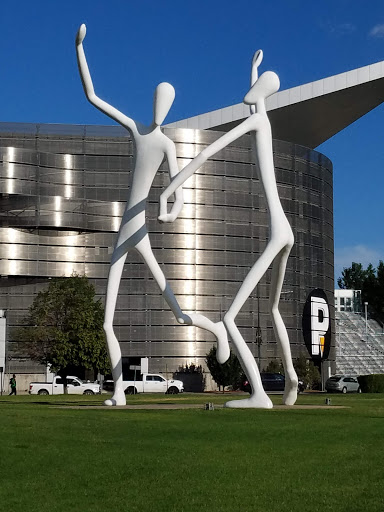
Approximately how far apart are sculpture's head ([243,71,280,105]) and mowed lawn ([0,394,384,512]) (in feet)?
23.8

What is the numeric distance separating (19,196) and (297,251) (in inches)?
885

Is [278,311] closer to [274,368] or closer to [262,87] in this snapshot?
[262,87]

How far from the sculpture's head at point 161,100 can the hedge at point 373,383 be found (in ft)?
88.5

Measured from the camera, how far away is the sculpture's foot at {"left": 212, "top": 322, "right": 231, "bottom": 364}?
17.8 metres

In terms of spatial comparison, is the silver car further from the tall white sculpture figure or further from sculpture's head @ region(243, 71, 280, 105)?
sculpture's head @ region(243, 71, 280, 105)

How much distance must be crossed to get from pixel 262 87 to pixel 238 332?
5132 mm

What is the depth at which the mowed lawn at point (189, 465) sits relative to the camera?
7.29 metres

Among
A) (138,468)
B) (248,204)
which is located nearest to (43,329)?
(248,204)

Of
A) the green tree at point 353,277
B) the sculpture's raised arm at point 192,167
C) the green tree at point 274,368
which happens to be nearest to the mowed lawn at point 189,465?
the sculpture's raised arm at point 192,167

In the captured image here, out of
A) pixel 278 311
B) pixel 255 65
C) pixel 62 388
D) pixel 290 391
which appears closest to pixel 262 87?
pixel 255 65

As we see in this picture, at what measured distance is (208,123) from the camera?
235ft

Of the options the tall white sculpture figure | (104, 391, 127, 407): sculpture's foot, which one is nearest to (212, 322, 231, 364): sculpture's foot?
the tall white sculpture figure

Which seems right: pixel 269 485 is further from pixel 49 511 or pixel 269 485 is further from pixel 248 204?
pixel 248 204

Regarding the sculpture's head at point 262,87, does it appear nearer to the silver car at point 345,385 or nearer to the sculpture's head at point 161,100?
the sculpture's head at point 161,100
